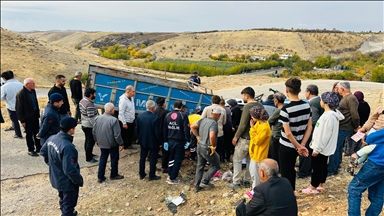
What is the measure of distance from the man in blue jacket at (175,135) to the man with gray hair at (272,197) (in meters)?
3.03

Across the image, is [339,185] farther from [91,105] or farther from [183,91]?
[91,105]

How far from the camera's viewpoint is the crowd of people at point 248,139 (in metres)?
3.52

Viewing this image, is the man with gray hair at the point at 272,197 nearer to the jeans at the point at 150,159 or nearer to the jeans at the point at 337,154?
the jeans at the point at 337,154

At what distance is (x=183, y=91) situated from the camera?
339 inches

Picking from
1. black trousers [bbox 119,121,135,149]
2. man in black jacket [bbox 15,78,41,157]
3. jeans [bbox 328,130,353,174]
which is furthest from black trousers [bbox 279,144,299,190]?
man in black jacket [bbox 15,78,41,157]

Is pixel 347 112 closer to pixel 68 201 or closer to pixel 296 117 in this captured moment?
pixel 296 117

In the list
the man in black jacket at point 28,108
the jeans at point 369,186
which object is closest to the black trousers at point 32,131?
the man in black jacket at point 28,108

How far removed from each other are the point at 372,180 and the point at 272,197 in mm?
1752

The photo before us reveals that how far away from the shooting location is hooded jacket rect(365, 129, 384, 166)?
11.2 feet

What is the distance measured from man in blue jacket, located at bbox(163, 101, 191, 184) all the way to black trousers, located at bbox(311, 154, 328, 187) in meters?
2.36

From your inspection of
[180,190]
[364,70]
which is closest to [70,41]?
[364,70]

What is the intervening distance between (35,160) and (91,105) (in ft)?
8.08

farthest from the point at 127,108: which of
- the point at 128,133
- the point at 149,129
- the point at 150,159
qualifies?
the point at 150,159

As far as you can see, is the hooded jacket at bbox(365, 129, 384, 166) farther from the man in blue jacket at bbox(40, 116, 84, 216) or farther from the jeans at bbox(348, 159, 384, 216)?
the man in blue jacket at bbox(40, 116, 84, 216)
